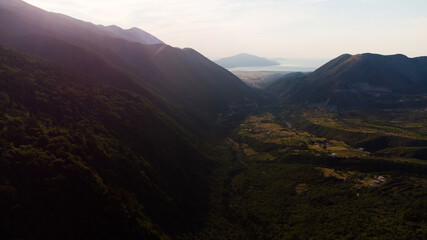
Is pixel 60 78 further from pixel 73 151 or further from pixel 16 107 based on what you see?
pixel 73 151

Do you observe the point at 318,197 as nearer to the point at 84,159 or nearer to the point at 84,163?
the point at 84,163

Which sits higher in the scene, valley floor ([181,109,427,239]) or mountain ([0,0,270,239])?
mountain ([0,0,270,239])

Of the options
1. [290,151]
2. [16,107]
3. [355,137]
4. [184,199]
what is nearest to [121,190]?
[184,199]

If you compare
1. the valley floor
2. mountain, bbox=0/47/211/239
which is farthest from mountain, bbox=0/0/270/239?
the valley floor

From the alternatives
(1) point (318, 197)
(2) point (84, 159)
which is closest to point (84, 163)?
(2) point (84, 159)

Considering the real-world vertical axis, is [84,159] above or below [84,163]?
below

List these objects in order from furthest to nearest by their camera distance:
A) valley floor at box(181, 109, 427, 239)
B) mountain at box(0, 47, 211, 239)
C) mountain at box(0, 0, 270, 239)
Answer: valley floor at box(181, 109, 427, 239)
mountain at box(0, 0, 270, 239)
mountain at box(0, 47, 211, 239)

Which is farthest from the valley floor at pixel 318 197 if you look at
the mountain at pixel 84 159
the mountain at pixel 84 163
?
the mountain at pixel 84 163

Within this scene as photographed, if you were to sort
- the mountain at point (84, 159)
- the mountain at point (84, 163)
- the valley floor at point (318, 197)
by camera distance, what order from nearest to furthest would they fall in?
the mountain at point (84, 163), the mountain at point (84, 159), the valley floor at point (318, 197)

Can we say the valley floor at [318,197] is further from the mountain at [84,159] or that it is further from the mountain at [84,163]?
the mountain at [84,163]

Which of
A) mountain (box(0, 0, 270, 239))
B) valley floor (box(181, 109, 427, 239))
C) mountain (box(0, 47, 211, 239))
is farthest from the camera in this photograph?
valley floor (box(181, 109, 427, 239))

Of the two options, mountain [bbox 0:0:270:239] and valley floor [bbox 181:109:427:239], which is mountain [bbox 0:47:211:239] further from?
valley floor [bbox 181:109:427:239]

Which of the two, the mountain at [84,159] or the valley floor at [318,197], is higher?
the mountain at [84,159]
